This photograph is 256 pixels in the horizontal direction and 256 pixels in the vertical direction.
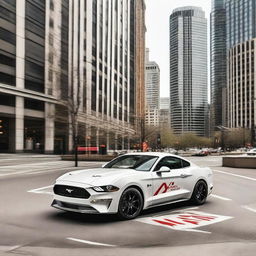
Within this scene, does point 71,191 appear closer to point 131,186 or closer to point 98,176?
point 98,176

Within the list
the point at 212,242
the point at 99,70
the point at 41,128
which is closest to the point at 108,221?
the point at 212,242

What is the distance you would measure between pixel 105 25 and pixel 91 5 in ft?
28.9

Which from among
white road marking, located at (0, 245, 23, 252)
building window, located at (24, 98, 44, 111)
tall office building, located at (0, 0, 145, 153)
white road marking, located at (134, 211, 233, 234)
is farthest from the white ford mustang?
building window, located at (24, 98, 44, 111)

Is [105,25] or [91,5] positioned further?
[105,25]

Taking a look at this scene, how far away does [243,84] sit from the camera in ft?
502

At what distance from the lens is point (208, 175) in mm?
9742

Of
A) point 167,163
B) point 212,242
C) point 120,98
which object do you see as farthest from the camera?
point 120,98

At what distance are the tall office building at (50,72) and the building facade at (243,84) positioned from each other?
95.7m

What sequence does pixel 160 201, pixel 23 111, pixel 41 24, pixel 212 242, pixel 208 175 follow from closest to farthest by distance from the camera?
pixel 212 242
pixel 160 201
pixel 208 175
pixel 23 111
pixel 41 24

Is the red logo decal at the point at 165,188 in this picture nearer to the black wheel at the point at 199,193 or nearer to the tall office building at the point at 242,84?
the black wheel at the point at 199,193

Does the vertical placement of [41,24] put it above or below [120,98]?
above

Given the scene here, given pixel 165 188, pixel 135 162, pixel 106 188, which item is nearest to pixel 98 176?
pixel 106 188

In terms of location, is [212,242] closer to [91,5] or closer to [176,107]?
[91,5]

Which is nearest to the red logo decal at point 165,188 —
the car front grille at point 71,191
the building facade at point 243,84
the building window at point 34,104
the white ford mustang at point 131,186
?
the white ford mustang at point 131,186
